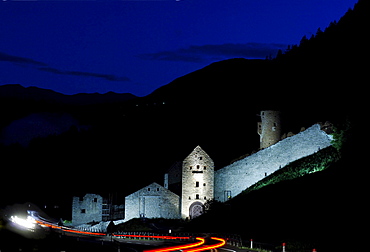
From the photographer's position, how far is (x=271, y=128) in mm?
81688

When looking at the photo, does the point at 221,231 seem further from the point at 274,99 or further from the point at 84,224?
the point at 274,99

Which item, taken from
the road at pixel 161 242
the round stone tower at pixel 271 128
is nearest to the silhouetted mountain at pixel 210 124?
the round stone tower at pixel 271 128

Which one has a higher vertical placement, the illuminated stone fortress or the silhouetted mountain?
the silhouetted mountain

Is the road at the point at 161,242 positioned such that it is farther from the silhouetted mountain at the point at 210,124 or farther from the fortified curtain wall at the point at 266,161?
the silhouetted mountain at the point at 210,124

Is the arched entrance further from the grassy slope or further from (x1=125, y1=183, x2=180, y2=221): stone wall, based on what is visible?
the grassy slope

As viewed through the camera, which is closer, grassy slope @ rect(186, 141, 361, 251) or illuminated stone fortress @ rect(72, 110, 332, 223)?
grassy slope @ rect(186, 141, 361, 251)

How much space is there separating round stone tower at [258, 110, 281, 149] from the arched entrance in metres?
11.3

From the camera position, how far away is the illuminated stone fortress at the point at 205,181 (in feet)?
240

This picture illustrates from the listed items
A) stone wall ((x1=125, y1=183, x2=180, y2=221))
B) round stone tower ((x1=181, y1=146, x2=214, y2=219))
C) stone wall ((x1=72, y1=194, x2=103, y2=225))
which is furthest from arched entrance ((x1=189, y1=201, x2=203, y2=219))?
stone wall ((x1=72, y1=194, x2=103, y2=225))

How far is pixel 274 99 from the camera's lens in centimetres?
15575

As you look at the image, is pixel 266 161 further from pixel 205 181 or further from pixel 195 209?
pixel 195 209

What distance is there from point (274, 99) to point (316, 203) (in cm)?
10320

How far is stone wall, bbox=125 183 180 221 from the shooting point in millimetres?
75062

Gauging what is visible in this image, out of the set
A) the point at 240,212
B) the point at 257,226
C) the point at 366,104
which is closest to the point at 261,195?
the point at 240,212
